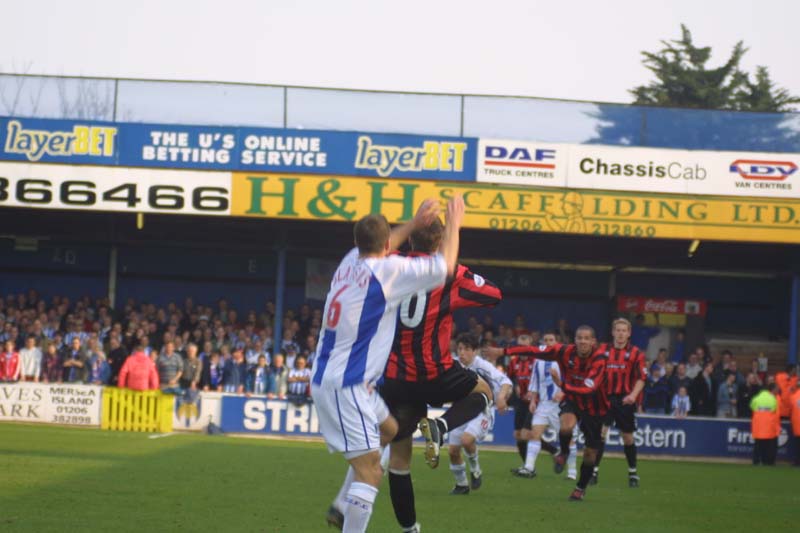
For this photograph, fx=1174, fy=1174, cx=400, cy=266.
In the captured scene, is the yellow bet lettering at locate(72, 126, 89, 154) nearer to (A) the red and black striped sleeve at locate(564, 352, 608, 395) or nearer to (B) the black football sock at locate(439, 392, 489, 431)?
(A) the red and black striped sleeve at locate(564, 352, 608, 395)

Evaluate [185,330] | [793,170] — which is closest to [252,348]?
[185,330]

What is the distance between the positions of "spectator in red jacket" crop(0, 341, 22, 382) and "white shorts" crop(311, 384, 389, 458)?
1869 centimetres

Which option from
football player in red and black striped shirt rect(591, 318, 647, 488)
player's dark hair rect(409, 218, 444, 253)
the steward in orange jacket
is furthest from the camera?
the steward in orange jacket

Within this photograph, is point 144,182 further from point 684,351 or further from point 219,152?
point 684,351

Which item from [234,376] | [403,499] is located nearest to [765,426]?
[234,376]

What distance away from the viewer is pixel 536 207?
25672 millimetres

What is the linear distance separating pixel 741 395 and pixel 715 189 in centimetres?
Result: 452

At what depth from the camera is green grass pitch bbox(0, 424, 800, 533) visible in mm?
10234

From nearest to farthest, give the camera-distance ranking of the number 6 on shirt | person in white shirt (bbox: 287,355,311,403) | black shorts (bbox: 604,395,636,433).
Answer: the number 6 on shirt → black shorts (bbox: 604,395,636,433) → person in white shirt (bbox: 287,355,311,403)

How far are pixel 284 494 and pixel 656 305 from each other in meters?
20.5

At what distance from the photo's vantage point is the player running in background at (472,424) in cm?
1365

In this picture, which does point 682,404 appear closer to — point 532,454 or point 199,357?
point 532,454

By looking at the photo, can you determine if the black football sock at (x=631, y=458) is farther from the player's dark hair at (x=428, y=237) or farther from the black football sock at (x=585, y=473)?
the player's dark hair at (x=428, y=237)

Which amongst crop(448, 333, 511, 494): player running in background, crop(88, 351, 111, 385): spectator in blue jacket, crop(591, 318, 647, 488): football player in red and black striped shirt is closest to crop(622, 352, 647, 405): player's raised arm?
crop(591, 318, 647, 488): football player in red and black striped shirt
